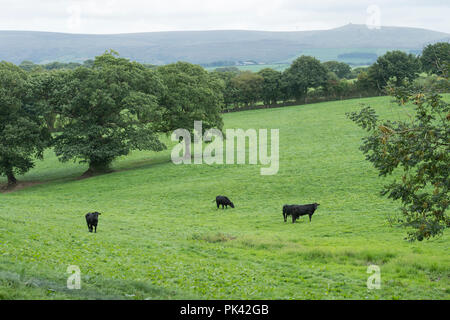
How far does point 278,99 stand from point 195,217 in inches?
3542

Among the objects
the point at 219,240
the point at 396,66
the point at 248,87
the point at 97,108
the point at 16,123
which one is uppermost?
the point at 396,66

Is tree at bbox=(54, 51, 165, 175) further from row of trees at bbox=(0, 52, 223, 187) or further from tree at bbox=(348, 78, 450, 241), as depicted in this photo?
tree at bbox=(348, 78, 450, 241)

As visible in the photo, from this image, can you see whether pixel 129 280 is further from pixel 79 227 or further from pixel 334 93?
pixel 334 93

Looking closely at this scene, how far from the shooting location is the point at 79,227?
80.6ft

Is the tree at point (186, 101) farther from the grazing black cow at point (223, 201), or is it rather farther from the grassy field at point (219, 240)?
the grazing black cow at point (223, 201)

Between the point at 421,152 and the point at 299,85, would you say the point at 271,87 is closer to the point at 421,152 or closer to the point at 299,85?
the point at 299,85

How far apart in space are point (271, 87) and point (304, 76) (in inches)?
363

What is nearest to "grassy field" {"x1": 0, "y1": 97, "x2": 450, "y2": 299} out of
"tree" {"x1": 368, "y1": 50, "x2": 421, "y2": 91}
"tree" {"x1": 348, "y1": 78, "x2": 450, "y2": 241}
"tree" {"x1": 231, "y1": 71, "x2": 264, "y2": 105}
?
"tree" {"x1": 348, "y1": 78, "x2": 450, "y2": 241}

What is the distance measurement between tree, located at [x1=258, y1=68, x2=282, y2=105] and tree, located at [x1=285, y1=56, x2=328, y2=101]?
2.87 meters

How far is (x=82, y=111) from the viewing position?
50719mm

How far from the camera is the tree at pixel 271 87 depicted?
113438 mm

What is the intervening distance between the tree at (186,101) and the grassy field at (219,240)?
9.55 m

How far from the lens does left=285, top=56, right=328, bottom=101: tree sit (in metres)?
110

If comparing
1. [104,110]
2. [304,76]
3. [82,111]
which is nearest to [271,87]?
[304,76]
